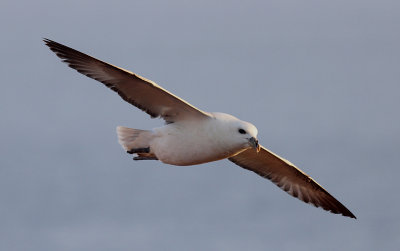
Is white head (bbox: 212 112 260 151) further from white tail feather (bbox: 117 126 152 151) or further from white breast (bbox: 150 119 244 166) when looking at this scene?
white tail feather (bbox: 117 126 152 151)

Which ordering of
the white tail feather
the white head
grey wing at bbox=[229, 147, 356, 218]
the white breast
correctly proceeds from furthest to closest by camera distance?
grey wing at bbox=[229, 147, 356, 218], the white tail feather, the white breast, the white head

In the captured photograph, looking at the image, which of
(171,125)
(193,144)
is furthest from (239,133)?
(171,125)

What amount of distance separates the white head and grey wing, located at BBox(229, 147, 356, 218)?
2294mm

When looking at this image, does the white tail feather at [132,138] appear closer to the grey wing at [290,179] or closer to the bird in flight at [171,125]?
the bird in flight at [171,125]

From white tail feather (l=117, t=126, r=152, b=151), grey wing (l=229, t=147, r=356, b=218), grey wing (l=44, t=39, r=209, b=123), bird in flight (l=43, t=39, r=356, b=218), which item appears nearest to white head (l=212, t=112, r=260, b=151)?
bird in flight (l=43, t=39, r=356, b=218)

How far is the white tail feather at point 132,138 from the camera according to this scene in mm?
15242

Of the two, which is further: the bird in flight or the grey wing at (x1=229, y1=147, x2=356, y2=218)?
the grey wing at (x1=229, y1=147, x2=356, y2=218)

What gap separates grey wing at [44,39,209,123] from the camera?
46.8ft

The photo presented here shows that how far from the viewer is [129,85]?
14.5m

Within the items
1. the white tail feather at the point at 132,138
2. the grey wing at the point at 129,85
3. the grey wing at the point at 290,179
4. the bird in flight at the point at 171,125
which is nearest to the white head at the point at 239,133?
the bird in flight at the point at 171,125

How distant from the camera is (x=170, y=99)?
14.5 metres

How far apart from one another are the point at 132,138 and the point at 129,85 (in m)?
1.31

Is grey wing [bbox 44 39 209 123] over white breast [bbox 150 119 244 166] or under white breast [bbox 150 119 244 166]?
over

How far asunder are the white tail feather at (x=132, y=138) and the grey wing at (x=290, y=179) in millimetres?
2224
